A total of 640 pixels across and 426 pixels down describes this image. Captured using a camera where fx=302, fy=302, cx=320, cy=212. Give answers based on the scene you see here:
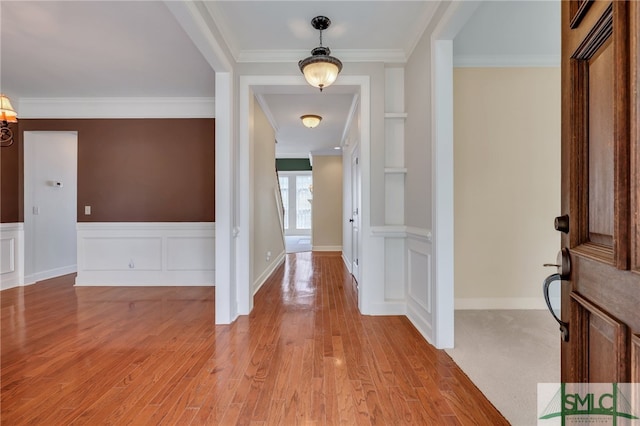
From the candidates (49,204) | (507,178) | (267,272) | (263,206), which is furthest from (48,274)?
(507,178)

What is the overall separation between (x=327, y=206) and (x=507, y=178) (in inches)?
197

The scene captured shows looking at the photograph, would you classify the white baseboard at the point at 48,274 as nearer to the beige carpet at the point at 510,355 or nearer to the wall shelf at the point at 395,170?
the wall shelf at the point at 395,170

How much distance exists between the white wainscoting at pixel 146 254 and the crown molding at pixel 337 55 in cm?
235

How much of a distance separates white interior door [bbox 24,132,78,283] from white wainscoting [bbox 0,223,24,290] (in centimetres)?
7

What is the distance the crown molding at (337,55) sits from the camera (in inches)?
119

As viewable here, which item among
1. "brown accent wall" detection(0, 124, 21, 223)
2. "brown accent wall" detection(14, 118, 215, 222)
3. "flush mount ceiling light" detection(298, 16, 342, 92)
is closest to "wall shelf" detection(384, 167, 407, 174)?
"flush mount ceiling light" detection(298, 16, 342, 92)

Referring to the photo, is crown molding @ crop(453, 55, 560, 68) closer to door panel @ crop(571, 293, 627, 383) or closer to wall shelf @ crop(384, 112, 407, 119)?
wall shelf @ crop(384, 112, 407, 119)

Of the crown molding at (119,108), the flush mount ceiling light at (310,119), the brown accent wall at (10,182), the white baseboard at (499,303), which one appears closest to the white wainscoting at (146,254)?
the brown accent wall at (10,182)

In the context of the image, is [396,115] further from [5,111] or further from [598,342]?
[5,111]

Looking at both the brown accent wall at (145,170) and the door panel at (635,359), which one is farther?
the brown accent wall at (145,170)

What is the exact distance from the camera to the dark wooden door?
634mm

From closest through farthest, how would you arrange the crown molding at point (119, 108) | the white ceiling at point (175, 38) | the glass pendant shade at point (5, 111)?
the white ceiling at point (175, 38)
the glass pendant shade at point (5, 111)
the crown molding at point (119, 108)

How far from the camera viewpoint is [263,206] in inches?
178

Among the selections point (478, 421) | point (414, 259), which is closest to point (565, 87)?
point (478, 421)
